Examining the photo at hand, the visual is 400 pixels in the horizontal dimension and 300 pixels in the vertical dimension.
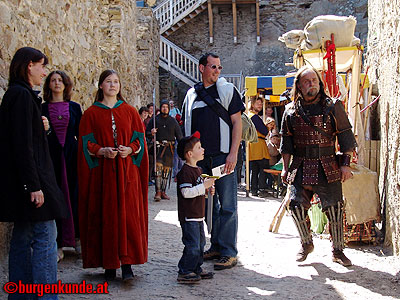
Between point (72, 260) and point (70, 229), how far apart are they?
34 centimetres

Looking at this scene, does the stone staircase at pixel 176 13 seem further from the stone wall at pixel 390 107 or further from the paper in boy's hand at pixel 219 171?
the paper in boy's hand at pixel 219 171

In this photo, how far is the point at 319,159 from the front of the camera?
12.8 feet

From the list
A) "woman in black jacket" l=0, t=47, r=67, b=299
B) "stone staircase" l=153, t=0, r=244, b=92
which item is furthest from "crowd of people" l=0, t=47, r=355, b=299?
"stone staircase" l=153, t=0, r=244, b=92

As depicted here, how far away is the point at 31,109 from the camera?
2615 mm

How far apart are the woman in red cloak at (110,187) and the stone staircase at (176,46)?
15223 millimetres

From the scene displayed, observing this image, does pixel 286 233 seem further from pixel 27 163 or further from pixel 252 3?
pixel 252 3

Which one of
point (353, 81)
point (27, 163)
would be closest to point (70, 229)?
point (27, 163)

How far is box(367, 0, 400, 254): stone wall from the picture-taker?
13.4 feet

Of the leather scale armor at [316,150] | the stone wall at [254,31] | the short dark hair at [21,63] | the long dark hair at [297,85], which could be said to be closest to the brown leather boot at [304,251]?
the leather scale armor at [316,150]

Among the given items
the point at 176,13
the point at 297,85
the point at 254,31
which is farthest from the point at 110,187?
the point at 254,31

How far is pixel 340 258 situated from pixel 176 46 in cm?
1610

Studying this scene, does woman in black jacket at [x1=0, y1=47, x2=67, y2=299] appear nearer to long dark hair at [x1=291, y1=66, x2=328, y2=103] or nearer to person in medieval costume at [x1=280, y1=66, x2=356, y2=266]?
person in medieval costume at [x1=280, y1=66, x2=356, y2=266]

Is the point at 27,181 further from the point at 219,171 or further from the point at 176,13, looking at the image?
the point at 176,13

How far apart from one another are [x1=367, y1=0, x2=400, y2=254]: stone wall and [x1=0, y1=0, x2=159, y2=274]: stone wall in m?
3.34
